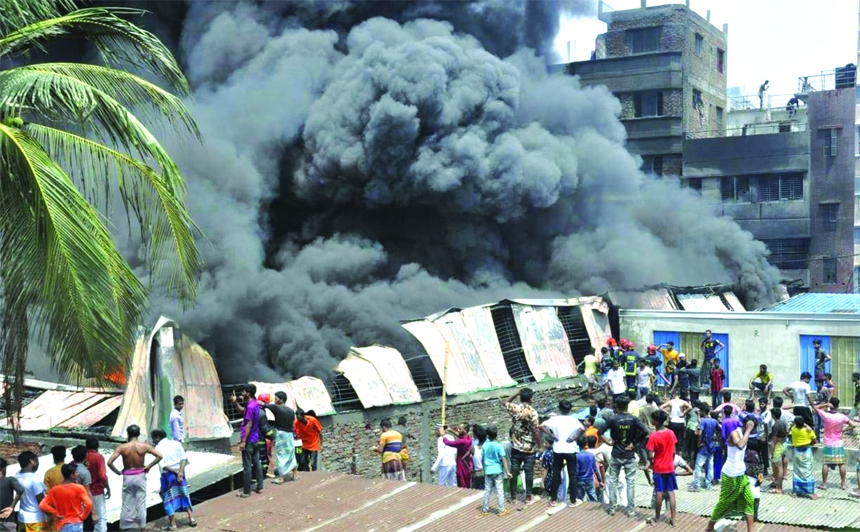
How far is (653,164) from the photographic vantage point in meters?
44.2

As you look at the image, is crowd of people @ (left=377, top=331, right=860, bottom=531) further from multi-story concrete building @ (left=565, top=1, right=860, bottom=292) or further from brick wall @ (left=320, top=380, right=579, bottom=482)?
multi-story concrete building @ (left=565, top=1, right=860, bottom=292)

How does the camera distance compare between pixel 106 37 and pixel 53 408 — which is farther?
pixel 53 408

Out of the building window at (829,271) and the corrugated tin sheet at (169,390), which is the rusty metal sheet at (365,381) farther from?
the building window at (829,271)

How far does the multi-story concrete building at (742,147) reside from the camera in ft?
134

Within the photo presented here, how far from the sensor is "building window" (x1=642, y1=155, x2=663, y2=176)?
44.0 metres

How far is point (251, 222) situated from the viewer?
85.6 feet

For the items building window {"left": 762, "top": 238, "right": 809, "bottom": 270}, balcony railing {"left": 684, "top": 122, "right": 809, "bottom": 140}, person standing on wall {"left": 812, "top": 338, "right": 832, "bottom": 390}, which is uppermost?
balcony railing {"left": 684, "top": 122, "right": 809, "bottom": 140}

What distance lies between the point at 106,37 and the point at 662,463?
7.21 meters

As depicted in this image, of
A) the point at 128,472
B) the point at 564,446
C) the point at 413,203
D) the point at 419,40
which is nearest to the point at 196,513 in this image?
the point at 128,472

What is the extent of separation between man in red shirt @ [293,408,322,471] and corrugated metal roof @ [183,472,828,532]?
59.3 inches

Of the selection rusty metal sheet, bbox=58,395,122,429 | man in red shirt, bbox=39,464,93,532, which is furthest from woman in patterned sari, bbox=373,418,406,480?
rusty metal sheet, bbox=58,395,122,429

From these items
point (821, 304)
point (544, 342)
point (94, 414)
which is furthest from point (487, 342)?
point (821, 304)

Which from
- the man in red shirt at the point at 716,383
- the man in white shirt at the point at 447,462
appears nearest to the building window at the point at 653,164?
the man in red shirt at the point at 716,383

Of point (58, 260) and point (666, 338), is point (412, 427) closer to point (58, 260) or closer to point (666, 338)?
point (666, 338)
